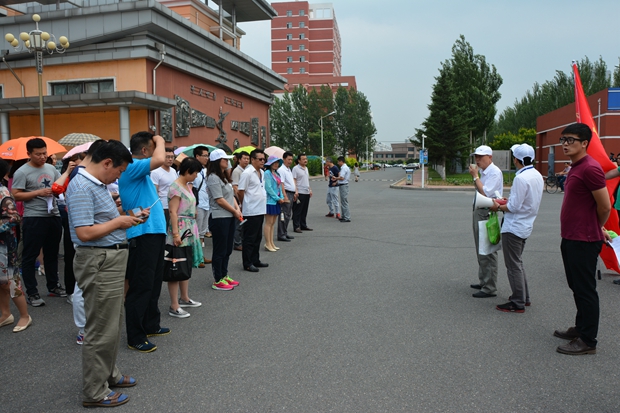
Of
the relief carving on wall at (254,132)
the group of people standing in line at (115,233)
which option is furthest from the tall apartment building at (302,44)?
the group of people standing in line at (115,233)

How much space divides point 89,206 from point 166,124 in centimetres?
1965

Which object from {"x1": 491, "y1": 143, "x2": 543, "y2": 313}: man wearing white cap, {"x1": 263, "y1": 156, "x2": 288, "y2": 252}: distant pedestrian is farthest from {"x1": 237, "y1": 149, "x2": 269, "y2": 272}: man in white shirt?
{"x1": 491, "y1": 143, "x2": 543, "y2": 313}: man wearing white cap

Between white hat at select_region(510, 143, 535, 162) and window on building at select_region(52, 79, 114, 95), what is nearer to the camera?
white hat at select_region(510, 143, 535, 162)

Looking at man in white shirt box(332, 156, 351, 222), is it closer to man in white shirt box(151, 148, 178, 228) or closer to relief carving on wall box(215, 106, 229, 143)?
man in white shirt box(151, 148, 178, 228)

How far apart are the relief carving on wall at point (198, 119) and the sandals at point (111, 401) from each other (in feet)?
73.2

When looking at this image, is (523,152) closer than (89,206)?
No

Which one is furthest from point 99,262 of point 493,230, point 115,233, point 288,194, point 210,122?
point 210,122

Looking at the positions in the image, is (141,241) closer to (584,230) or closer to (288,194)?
(584,230)

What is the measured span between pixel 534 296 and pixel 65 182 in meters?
5.68

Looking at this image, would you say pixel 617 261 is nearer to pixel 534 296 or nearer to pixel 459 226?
pixel 534 296

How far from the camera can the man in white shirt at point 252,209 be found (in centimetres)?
786

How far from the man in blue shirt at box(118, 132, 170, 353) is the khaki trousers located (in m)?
0.86

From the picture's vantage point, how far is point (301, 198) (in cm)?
1266

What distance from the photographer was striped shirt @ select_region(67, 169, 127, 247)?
3.32 m
